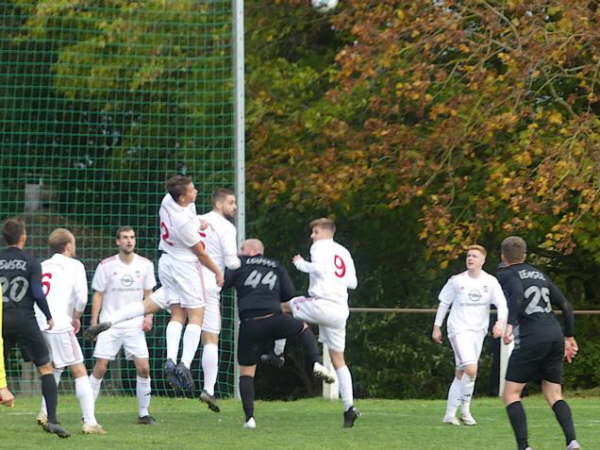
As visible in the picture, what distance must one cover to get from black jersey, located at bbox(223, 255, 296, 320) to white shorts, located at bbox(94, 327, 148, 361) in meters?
1.59

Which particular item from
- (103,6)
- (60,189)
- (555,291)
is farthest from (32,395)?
(555,291)

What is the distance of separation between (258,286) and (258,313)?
0.26m

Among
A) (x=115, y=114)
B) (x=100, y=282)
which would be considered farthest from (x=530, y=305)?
(x=115, y=114)

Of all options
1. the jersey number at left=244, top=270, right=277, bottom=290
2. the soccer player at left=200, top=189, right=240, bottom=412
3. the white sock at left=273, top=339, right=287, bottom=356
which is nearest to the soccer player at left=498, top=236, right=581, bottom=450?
the jersey number at left=244, top=270, right=277, bottom=290

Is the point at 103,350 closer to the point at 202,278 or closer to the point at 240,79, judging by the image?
the point at 202,278

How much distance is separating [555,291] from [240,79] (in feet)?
29.5

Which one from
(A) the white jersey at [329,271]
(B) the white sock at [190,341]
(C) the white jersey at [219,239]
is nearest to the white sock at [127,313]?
(B) the white sock at [190,341]

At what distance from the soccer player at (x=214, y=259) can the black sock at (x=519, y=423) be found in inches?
146

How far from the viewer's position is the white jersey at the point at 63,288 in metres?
12.7

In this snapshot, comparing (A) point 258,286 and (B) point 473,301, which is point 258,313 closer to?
(A) point 258,286

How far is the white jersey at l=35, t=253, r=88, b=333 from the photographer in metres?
12.7

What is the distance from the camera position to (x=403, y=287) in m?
27.5

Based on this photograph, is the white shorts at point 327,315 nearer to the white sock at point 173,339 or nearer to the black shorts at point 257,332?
the black shorts at point 257,332

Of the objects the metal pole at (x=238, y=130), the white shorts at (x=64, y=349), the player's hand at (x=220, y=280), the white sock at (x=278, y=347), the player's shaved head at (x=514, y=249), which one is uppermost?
the metal pole at (x=238, y=130)
